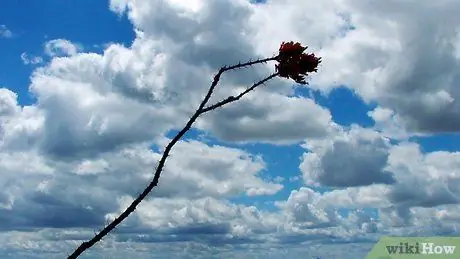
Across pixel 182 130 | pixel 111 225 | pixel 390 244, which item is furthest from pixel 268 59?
pixel 390 244

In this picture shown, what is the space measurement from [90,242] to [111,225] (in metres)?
0.38

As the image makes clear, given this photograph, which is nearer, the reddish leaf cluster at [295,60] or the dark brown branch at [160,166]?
the dark brown branch at [160,166]

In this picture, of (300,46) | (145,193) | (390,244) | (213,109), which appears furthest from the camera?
(390,244)

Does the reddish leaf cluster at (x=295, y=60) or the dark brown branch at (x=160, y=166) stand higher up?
the reddish leaf cluster at (x=295, y=60)

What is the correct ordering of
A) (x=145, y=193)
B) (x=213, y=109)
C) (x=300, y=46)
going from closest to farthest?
(x=145, y=193)
(x=213, y=109)
(x=300, y=46)

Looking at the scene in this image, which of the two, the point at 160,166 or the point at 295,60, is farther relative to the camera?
the point at 295,60

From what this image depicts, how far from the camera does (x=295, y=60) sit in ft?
31.3

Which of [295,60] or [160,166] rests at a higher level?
[295,60]

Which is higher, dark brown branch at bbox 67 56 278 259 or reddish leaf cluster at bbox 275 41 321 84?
reddish leaf cluster at bbox 275 41 321 84

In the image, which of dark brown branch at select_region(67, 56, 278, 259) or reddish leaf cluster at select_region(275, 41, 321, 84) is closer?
dark brown branch at select_region(67, 56, 278, 259)

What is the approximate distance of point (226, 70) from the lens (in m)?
8.96

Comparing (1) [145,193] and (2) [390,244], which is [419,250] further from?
(1) [145,193]

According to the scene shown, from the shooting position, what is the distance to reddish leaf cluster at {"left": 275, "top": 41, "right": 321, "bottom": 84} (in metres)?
9.52

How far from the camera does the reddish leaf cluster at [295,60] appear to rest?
31.2 ft
